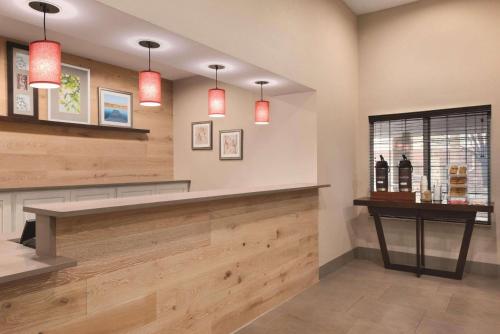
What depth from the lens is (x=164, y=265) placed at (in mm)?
2250

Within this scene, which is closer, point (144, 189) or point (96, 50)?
point (96, 50)

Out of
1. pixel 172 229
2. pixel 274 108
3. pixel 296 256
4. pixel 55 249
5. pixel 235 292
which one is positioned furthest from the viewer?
pixel 274 108

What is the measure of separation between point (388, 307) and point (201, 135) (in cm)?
309

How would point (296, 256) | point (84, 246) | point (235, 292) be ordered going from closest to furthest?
point (84, 246), point (235, 292), point (296, 256)

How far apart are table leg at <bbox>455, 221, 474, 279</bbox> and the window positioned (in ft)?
1.25

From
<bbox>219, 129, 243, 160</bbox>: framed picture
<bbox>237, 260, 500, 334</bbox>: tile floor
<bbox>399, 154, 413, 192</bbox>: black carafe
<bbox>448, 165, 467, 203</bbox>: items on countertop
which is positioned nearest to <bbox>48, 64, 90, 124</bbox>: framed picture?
<bbox>219, 129, 243, 160</bbox>: framed picture

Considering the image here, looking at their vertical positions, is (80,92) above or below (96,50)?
below

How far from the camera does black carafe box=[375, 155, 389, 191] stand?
14.4ft

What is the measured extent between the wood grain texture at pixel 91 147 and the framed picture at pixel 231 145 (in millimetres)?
1090

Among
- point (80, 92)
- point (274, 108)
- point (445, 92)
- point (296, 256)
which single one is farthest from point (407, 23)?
point (80, 92)

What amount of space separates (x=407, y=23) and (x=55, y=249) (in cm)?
453

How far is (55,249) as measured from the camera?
1.68 meters

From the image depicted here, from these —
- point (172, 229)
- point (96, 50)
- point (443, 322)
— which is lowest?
point (443, 322)

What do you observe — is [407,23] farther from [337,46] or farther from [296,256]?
[296,256]
